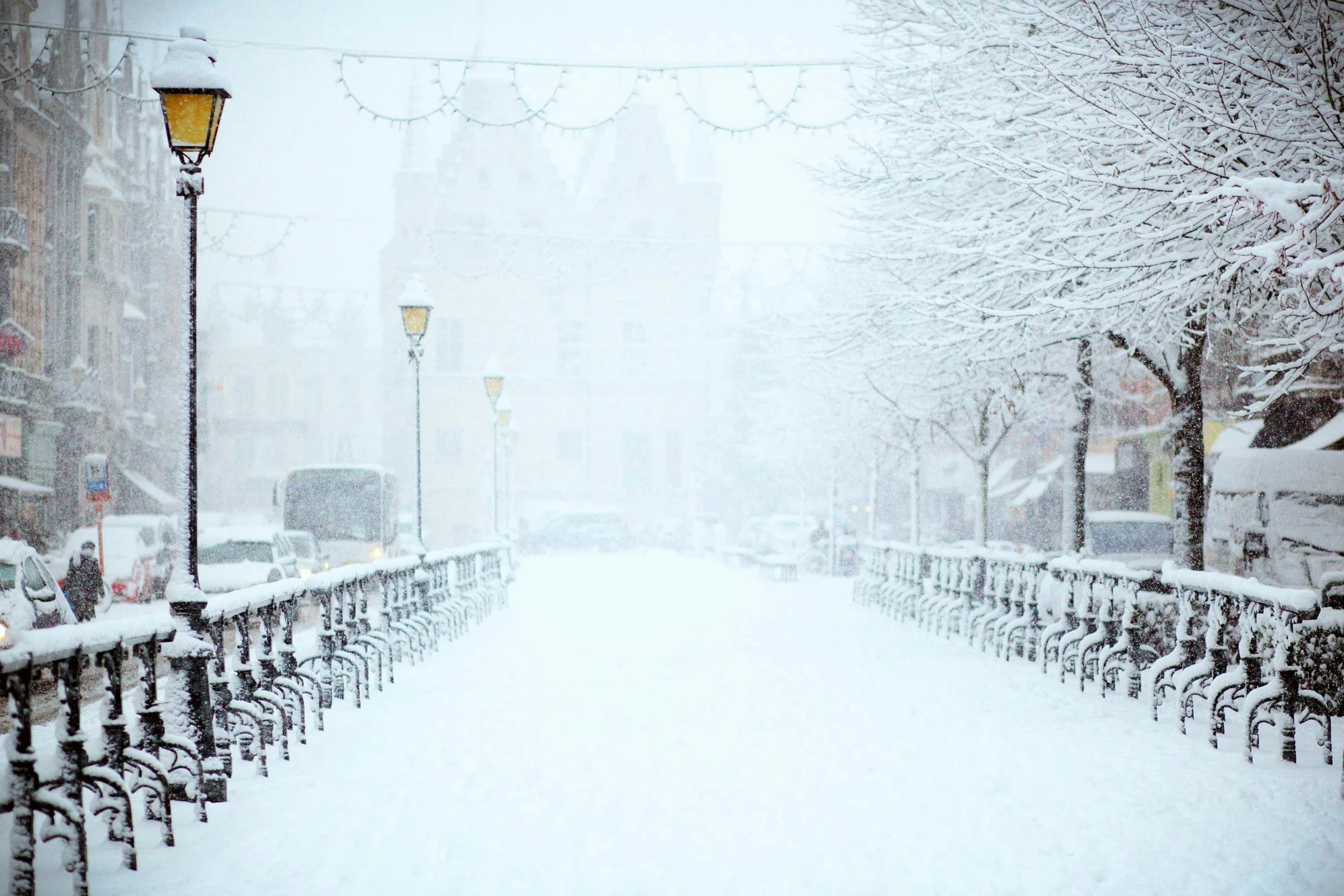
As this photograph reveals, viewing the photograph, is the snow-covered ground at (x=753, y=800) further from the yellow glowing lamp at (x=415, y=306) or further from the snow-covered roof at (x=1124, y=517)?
the snow-covered roof at (x=1124, y=517)

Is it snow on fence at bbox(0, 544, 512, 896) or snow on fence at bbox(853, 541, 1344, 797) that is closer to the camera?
snow on fence at bbox(0, 544, 512, 896)

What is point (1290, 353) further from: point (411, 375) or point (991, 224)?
point (411, 375)

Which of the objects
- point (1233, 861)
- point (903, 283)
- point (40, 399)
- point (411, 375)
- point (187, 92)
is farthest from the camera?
point (411, 375)

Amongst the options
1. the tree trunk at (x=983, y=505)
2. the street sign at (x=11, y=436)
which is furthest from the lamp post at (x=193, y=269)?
the street sign at (x=11, y=436)

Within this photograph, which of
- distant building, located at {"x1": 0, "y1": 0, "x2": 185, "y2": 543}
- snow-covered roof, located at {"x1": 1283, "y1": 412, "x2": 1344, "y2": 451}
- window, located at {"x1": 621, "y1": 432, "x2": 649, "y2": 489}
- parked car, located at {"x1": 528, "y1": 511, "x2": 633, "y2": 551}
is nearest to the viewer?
snow-covered roof, located at {"x1": 1283, "y1": 412, "x2": 1344, "y2": 451}

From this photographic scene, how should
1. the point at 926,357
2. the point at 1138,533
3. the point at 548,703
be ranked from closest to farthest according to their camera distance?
1. the point at 548,703
2. the point at 926,357
3. the point at 1138,533

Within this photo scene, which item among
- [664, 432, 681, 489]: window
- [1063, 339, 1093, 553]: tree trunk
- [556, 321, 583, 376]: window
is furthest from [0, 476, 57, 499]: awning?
[664, 432, 681, 489]: window

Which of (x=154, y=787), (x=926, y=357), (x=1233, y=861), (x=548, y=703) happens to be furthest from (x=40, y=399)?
(x=1233, y=861)

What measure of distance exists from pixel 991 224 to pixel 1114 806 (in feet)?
19.9

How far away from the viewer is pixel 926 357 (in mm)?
20000

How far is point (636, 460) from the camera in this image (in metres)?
71.6

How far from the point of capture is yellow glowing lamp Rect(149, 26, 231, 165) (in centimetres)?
782

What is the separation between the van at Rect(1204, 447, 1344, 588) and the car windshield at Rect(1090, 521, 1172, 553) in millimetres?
3356

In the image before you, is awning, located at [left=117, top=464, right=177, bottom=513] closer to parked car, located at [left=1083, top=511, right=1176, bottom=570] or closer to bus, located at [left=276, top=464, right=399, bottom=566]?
bus, located at [left=276, top=464, right=399, bottom=566]
